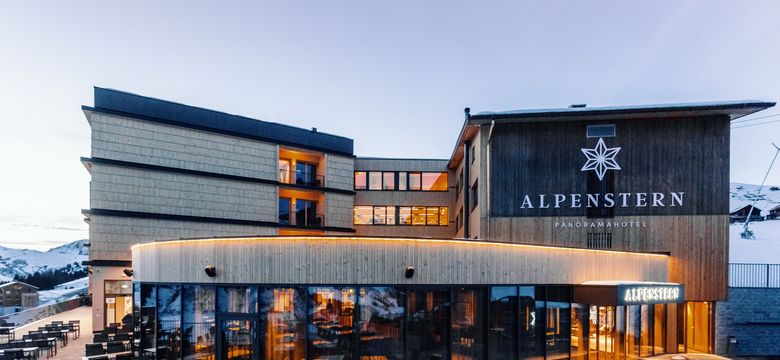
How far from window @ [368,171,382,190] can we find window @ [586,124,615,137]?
1644 cm

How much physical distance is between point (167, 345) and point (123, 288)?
41.4ft

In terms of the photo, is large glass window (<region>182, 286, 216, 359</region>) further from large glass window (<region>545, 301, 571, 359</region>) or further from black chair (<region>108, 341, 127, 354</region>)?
large glass window (<region>545, 301, 571, 359</region>)

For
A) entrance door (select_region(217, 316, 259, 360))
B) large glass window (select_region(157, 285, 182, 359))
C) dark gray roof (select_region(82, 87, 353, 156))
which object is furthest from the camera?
dark gray roof (select_region(82, 87, 353, 156))

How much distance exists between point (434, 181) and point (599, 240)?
1476cm

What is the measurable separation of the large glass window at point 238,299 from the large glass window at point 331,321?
168 centimetres

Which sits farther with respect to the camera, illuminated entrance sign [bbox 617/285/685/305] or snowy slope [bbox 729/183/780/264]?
snowy slope [bbox 729/183/780/264]

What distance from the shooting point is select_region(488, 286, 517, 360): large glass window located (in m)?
13.1

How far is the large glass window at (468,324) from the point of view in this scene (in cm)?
1276

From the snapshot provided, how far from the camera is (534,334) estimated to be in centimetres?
1377

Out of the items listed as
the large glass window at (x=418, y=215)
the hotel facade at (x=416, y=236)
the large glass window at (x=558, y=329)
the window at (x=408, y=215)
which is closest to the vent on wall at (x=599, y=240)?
the hotel facade at (x=416, y=236)

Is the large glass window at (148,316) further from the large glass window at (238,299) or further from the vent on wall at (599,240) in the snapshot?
the vent on wall at (599,240)

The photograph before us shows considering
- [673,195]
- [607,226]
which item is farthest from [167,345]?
[673,195]

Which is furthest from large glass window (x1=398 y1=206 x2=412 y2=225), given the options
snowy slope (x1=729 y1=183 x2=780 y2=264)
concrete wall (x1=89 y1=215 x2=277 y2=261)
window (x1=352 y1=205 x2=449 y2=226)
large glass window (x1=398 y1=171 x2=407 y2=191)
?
snowy slope (x1=729 y1=183 x2=780 y2=264)

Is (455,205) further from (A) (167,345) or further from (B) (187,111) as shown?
(A) (167,345)
